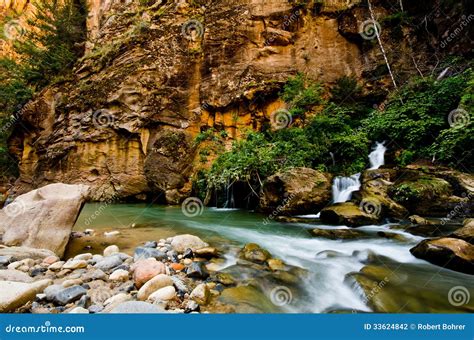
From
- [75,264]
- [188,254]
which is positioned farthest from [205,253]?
[75,264]

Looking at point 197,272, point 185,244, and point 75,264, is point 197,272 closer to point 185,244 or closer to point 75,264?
point 185,244

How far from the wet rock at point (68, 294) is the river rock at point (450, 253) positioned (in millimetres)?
5208

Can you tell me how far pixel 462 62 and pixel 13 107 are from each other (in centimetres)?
2784

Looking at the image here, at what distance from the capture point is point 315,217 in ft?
27.3

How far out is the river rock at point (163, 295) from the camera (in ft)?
9.73

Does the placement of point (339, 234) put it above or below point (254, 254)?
above

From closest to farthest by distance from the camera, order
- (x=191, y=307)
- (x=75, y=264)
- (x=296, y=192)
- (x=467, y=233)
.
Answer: (x=191, y=307) → (x=75, y=264) → (x=467, y=233) → (x=296, y=192)

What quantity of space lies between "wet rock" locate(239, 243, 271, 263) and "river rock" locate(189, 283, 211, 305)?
143 cm

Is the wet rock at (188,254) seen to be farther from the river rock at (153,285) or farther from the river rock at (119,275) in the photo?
the river rock at (153,285)

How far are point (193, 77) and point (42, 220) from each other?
44.0 feet

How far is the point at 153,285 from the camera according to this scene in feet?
10.3

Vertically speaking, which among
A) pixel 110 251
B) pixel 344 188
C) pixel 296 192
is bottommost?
pixel 110 251

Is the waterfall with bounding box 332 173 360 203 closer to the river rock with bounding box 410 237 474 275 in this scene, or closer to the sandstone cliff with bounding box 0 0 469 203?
the river rock with bounding box 410 237 474 275

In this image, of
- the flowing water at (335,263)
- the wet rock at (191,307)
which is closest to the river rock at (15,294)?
the wet rock at (191,307)
